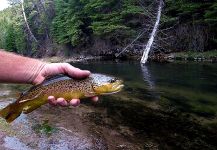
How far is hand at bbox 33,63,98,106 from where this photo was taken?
12.6 feet

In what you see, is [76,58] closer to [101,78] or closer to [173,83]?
[173,83]

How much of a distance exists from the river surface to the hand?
214 inches

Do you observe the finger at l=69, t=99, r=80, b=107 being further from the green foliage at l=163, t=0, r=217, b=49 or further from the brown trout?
the green foliage at l=163, t=0, r=217, b=49

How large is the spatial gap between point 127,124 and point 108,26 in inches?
1281

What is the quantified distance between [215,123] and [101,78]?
7.90 m

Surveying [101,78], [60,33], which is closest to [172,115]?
[101,78]

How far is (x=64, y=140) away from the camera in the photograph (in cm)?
985

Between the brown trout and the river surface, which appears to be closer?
the brown trout

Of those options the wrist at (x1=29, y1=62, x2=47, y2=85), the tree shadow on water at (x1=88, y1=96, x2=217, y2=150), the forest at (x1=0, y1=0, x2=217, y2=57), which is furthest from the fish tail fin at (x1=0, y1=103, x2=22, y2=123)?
the forest at (x1=0, y1=0, x2=217, y2=57)

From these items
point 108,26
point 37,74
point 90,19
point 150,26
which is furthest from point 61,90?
point 90,19

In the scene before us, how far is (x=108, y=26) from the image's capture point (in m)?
43.1

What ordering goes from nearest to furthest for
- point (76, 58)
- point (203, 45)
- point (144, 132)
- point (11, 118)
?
point (11, 118) → point (144, 132) → point (203, 45) → point (76, 58)

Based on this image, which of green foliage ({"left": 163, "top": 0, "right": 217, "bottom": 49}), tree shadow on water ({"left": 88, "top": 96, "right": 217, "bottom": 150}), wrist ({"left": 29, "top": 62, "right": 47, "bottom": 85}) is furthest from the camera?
green foliage ({"left": 163, "top": 0, "right": 217, "bottom": 49})

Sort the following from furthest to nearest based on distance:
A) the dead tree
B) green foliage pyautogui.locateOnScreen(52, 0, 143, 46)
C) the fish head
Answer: green foliage pyautogui.locateOnScreen(52, 0, 143, 46) → the dead tree → the fish head
